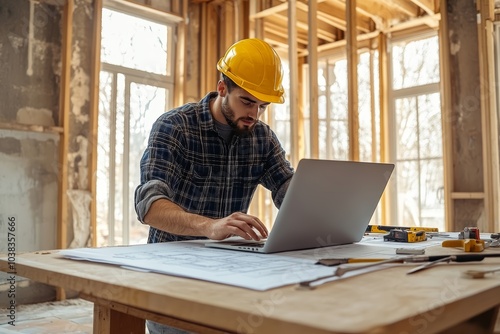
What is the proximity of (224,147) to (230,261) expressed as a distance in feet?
2.93

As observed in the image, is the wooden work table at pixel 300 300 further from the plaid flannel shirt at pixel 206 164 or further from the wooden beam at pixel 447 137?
the wooden beam at pixel 447 137

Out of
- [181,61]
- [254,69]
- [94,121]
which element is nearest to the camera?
[254,69]

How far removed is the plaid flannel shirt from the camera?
1.62m

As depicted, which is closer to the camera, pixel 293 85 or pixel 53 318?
pixel 53 318

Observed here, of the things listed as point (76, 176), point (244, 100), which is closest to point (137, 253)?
point (244, 100)

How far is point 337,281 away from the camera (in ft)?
2.51

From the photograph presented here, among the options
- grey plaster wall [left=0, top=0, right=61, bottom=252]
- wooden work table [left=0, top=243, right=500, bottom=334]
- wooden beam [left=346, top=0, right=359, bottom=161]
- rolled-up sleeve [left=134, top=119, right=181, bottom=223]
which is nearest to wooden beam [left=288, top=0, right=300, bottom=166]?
wooden beam [left=346, top=0, right=359, bottom=161]

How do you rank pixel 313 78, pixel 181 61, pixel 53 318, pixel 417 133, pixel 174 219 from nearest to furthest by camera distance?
pixel 174 219 < pixel 53 318 < pixel 313 78 < pixel 181 61 < pixel 417 133

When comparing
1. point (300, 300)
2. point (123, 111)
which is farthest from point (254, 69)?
point (123, 111)

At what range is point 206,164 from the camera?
178cm

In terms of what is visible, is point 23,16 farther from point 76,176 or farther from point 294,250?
point 294,250

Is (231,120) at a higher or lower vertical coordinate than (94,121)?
lower

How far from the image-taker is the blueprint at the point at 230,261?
0.78 meters

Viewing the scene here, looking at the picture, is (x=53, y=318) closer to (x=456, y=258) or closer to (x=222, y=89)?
(x=222, y=89)
